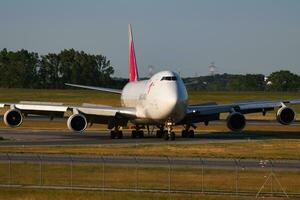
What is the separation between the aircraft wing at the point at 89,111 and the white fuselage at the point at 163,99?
53.0 inches

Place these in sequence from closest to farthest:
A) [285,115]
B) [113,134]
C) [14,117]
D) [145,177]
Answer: [145,177] → [14,117] → [113,134] → [285,115]

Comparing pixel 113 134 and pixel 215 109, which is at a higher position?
pixel 215 109

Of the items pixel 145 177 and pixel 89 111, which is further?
pixel 89 111

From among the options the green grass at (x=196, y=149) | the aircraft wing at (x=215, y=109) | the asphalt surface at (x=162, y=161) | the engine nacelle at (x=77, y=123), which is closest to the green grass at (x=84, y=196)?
the asphalt surface at (x=162, y=161)

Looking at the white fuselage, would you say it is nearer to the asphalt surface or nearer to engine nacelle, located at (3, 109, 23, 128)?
engine nacelle, located at (3, 109, 23, 128)

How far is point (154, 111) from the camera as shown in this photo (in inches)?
2368

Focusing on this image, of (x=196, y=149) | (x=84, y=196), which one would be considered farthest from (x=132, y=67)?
(x=84, y=196)

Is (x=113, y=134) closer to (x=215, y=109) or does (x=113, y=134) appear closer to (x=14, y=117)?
(x=14, y=117)

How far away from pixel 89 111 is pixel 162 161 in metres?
18.6

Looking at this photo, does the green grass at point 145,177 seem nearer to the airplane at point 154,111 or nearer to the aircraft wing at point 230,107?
the airplane at point 154,111

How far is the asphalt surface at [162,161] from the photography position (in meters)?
42.5

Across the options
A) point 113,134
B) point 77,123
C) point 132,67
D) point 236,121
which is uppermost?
point 132,67

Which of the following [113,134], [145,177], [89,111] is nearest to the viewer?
[145,177]

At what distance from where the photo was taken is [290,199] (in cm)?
3070
